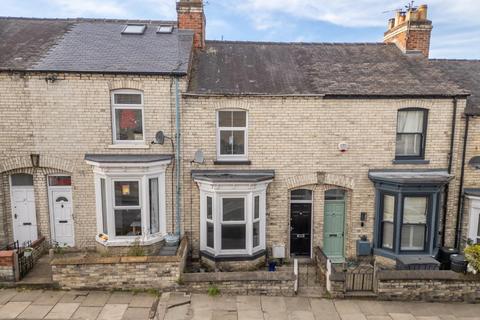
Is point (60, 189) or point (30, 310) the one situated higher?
point (60, 189)

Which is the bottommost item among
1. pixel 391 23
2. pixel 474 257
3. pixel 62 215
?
pixel 474 257

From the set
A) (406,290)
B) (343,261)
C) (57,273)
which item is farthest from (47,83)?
(406,290)

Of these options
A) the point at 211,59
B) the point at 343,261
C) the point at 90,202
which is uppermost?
the point at 211,59

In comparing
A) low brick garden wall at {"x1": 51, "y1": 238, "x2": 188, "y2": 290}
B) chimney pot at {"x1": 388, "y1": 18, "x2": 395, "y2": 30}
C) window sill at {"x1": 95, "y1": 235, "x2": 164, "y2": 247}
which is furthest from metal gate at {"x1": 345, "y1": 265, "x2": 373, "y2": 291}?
chimney pot at {"x1": 388, "y1": 18, "x2": 395, "y2": 30}

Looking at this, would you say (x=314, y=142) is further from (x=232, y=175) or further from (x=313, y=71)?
(x=313, y=71)

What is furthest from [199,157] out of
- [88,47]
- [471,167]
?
[471,167]

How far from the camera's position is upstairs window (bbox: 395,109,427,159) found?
10961 millimetres

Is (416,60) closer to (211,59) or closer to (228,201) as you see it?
(211,59)

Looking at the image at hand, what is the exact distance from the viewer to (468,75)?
1360 cm

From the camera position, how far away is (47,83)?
401 inches

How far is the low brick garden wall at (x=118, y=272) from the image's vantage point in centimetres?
881

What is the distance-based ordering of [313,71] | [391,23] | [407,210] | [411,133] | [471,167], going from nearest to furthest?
1. [407,210]
2. [411,133]
3. [471,167]
4. [313,71]
5. [391,23]

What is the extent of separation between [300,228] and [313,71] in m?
5.83

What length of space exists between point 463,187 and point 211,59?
10.3 metres
